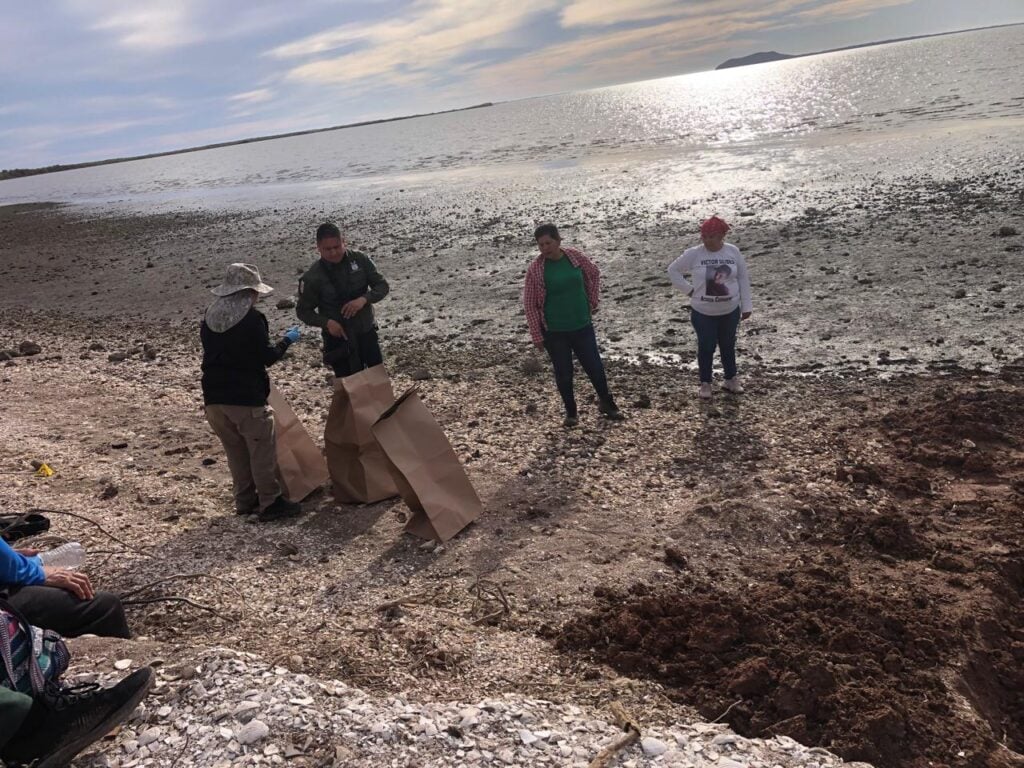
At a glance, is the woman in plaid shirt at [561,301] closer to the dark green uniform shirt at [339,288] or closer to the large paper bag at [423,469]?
the dark green uniform shirt at [339,288]

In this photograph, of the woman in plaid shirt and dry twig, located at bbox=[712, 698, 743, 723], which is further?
the woman in plaid shirt

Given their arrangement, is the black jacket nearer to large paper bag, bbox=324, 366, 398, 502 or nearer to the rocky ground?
large paper bag, bbox=324, 366, 398, 502

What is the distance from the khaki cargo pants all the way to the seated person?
1790 millimetres

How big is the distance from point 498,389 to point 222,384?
379 centimetres

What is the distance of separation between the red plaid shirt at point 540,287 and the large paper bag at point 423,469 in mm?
1966

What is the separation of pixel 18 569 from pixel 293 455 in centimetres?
266

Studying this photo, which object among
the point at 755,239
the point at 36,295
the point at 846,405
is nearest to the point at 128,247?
the point at 36,295

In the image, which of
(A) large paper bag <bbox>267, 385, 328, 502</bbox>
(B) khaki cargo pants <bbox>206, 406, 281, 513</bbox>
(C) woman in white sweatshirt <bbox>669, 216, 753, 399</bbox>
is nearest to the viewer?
(B) khaki cargo pants <bbox>206, 406, 281, 513</bbox>

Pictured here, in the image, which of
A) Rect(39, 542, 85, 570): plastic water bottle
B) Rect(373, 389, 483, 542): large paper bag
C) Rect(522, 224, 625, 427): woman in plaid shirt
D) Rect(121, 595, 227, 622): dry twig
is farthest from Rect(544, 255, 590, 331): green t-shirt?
Rect(39, 542, 85, 570): plastic water bottle

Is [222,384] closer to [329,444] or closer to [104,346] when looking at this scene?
[329,444]

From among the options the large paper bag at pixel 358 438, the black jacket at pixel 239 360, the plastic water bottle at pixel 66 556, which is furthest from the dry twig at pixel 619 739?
the black jacket at pixel 239 360

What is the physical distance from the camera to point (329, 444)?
221 inches

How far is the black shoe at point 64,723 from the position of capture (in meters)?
2.90

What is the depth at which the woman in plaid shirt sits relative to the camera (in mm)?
6641
